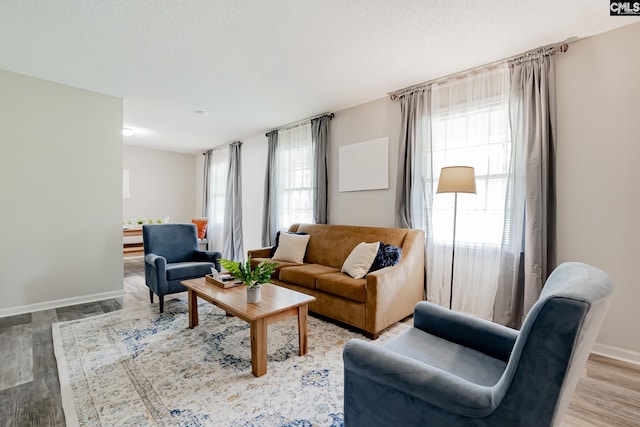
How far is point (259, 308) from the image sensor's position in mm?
A: 2084

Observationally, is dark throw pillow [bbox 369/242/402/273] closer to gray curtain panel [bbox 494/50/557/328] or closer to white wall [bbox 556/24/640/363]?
gray curtain panel [bbox 494/50/557/328]

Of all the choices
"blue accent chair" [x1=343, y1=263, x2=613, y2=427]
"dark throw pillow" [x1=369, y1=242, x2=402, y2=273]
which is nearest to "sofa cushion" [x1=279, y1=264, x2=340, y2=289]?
"dark throw pillow" [x1=369, y1=242, x2=402, y2=273]

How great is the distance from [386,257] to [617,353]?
1.88 m

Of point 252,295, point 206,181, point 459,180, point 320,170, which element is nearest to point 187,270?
point 252,295

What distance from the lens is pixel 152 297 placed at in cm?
344

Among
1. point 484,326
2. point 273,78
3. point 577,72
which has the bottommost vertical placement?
point 484,326

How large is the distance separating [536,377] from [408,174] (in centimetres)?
273

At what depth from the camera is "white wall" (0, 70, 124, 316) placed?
3.11 metres

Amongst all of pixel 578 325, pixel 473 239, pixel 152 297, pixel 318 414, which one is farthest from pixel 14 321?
pixel 473 239

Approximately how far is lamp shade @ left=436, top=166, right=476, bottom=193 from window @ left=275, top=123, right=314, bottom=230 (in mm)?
2247

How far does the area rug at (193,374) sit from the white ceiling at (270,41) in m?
2.56

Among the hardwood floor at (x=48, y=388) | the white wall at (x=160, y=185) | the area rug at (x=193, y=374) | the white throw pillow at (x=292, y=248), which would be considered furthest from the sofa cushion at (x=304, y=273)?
the white wall at (x=160, y=185)

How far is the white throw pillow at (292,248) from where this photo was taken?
12.3 ft

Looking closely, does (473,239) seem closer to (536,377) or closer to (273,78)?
(536,377)
